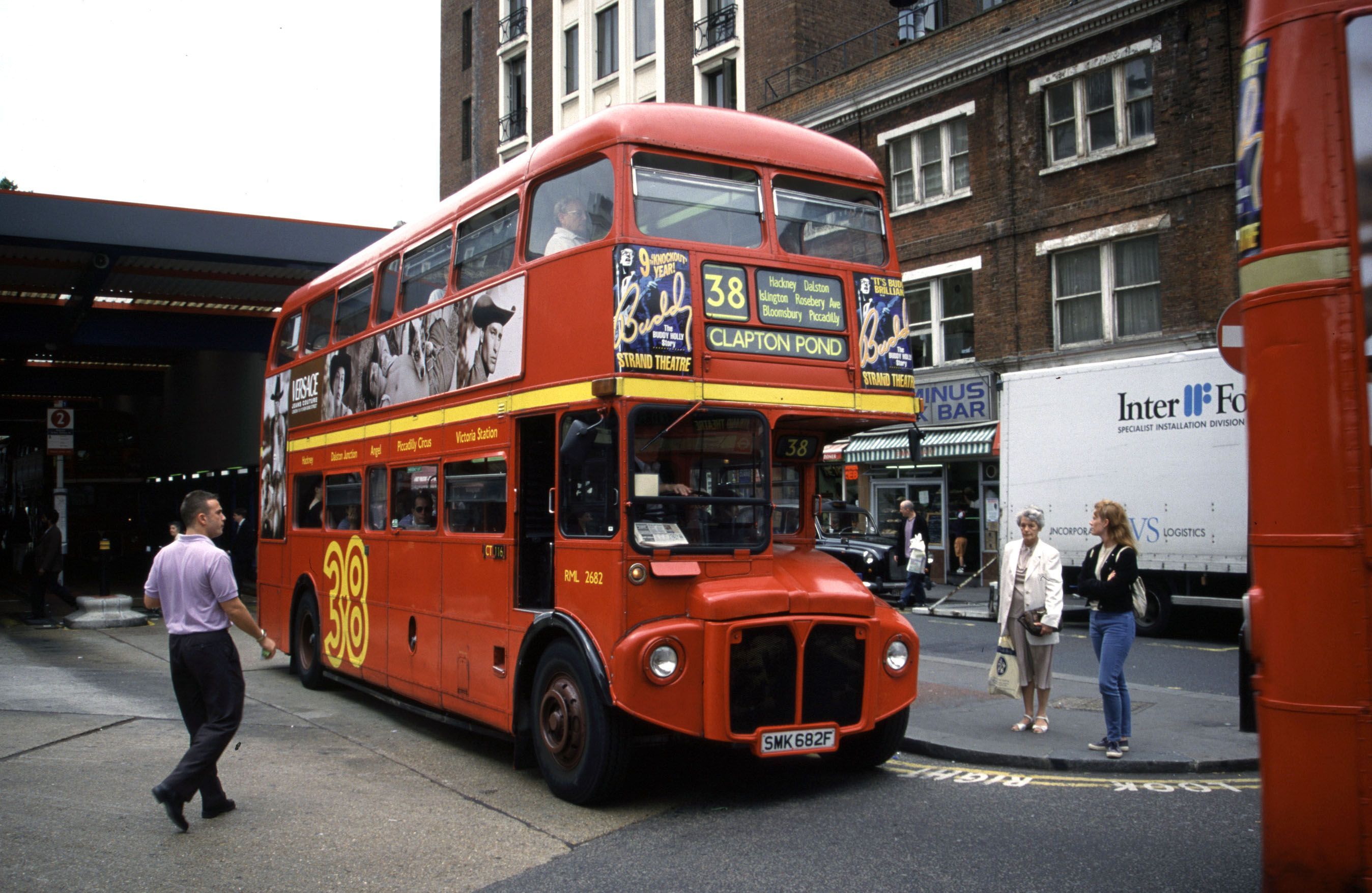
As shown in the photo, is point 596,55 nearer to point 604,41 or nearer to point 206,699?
point 604,41

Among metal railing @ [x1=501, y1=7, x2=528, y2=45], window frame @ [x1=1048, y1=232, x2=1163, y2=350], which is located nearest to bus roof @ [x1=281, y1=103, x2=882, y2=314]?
window frame @ [x1=1048, y1=232, x2=1163, y2=350]

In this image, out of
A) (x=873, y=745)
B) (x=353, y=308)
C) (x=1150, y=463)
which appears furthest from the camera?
(x=1150, y=463)

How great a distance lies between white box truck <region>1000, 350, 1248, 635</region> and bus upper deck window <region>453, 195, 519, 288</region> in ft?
30.6

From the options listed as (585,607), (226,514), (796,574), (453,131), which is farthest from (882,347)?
(453,131)

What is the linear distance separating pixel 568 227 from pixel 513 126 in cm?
3405

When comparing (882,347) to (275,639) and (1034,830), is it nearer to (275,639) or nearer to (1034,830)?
(1034,830)

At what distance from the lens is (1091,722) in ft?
29.8

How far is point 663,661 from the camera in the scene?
6520 mm

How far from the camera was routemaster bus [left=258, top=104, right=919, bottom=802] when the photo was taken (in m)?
6.69

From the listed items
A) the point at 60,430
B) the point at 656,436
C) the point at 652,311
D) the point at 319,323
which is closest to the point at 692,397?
the point at 656,436

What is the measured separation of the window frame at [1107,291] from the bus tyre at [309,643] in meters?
15.5

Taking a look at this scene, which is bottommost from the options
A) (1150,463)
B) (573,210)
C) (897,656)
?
(897,656)

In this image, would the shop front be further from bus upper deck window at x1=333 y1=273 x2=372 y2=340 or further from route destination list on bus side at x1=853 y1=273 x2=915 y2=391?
route destination list on bus side at x1=853 y1=273 x2=915 y2=391

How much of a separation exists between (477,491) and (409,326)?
1.87 metres
